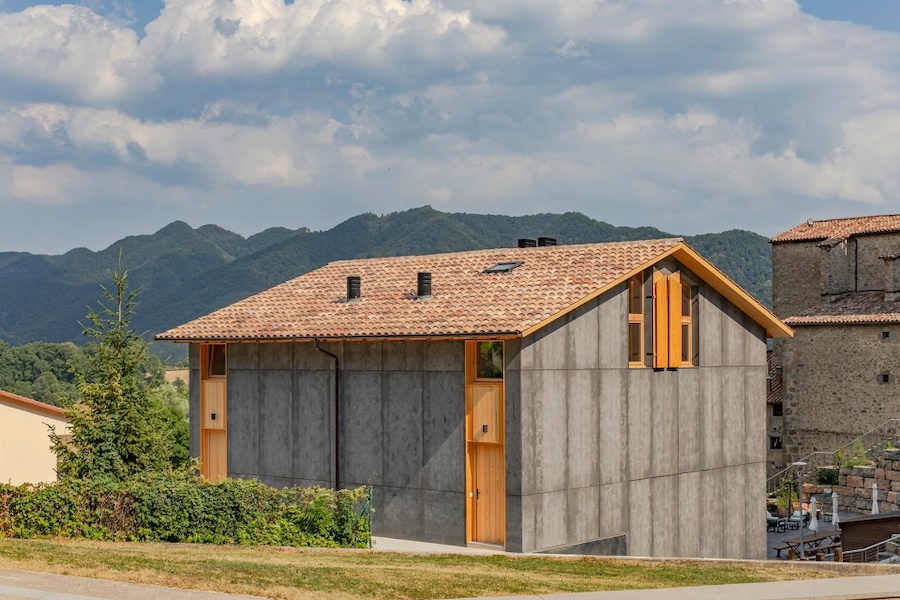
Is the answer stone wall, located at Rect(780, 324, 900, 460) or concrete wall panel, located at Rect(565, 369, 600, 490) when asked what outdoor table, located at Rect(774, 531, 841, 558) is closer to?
Answer: concrete wall panel, located at Rect(565, 369, 600, 490)

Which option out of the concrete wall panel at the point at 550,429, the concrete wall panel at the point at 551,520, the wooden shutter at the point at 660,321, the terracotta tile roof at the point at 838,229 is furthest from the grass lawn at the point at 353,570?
the terracotta tile roof at the point at 838,229

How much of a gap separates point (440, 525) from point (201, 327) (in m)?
8.82

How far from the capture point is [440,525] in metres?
23.7

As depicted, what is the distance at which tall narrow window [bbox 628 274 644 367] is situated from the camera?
2538 cm

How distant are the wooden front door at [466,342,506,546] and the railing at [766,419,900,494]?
24.5 meters

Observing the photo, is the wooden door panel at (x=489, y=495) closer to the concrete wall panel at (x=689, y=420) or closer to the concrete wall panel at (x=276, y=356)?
the concrete wall panel at (x=689, y=420)

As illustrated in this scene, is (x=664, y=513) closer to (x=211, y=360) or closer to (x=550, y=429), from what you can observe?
(x=550, y=429)

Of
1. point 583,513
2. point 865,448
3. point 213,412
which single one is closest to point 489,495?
point 583,513

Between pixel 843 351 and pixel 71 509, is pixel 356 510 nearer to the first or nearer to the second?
pixel 71 509

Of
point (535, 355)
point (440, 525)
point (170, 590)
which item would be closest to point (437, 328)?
point (535, 355)

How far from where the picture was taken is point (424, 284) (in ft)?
85.5

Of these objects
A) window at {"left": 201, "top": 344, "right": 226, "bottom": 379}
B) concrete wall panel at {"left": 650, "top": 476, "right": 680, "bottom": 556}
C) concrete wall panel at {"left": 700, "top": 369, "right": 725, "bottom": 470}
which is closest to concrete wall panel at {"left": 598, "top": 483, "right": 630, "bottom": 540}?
concrete wall panel at {"left": 650, "top": 476, "right": 680, "bottom": 556}

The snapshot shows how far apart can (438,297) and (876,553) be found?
13.5m

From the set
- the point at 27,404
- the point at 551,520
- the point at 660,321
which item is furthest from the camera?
the point at 27,404
